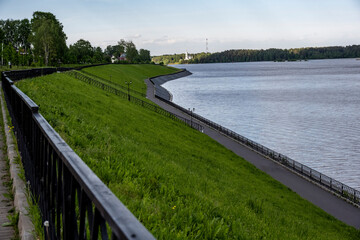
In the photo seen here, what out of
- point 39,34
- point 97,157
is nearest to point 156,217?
point 97,157

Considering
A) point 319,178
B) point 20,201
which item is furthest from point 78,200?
point 319,178

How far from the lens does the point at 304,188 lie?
31922 mm

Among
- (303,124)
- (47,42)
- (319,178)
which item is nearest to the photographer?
(319,178)

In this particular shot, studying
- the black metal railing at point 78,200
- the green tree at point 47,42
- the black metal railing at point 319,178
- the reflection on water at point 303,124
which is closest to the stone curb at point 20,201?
the black metal railing at point 78,200

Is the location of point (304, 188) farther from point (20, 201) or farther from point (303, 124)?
point (303, 124)

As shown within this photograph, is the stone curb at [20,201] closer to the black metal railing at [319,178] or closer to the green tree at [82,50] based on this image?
the black metal railing at [319,178]

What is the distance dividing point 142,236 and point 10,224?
4930 mm

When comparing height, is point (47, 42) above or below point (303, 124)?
above

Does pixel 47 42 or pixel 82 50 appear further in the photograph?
pixel 82 50

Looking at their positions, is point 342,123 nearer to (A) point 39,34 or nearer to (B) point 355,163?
(B) point 355,163

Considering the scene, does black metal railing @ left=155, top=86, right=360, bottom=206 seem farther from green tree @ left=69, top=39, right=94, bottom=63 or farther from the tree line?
green tree @ left=69, top=39, right=94, bottom=63

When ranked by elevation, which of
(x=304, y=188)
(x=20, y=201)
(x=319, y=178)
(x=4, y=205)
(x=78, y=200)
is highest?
(x=78, y=200)

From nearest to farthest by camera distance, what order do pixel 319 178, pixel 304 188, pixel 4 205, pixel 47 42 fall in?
pixel 4 205
pixel 304 188
pixel 319 178
pixel 47 42

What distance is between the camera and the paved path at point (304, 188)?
27234mm
